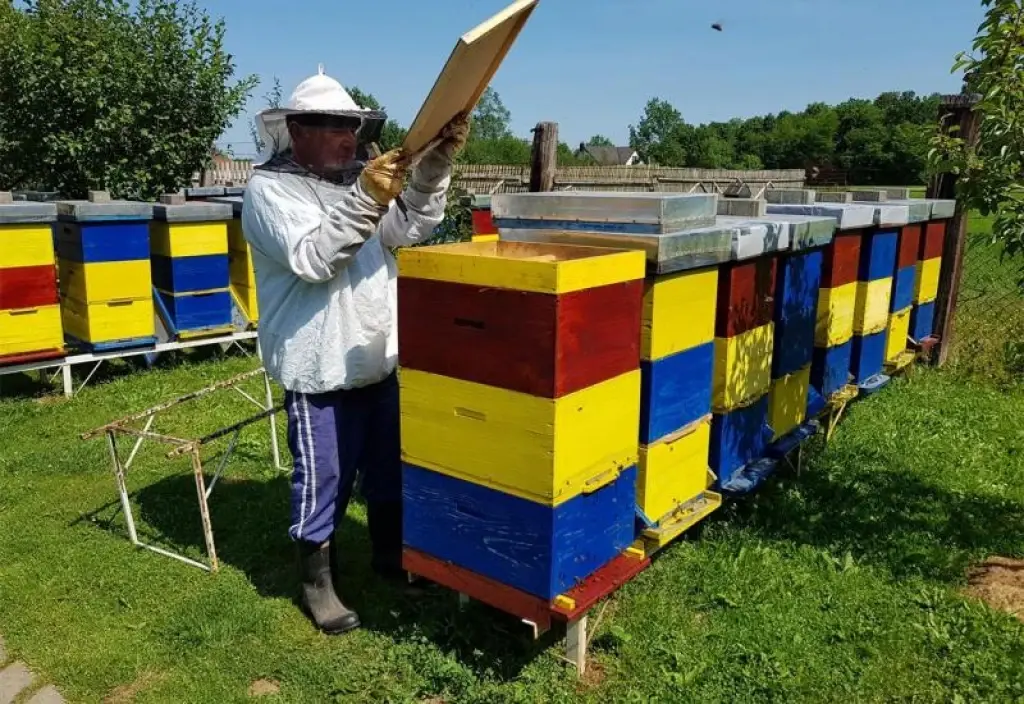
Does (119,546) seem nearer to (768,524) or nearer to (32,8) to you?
(768,524)

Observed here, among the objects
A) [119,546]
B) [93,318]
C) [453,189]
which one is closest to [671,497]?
[119,546]

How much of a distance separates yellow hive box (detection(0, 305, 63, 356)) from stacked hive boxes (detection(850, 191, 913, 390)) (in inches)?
233

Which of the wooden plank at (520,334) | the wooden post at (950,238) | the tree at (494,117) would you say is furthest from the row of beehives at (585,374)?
the tree at (494,117)

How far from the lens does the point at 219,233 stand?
288 inches

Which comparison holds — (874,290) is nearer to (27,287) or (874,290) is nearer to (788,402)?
(788,402)

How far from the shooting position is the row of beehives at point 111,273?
6.24m

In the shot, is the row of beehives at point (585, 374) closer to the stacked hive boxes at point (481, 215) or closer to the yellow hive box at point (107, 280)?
the yellow hive box at point (107, 280)

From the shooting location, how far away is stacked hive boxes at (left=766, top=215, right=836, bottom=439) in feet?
12.8

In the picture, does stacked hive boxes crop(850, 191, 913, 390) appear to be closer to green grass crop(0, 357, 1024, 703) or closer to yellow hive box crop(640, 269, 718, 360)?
green grass crop(0, 357, 1024, 703)

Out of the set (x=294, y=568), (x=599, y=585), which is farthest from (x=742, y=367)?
(x=294, y=568)

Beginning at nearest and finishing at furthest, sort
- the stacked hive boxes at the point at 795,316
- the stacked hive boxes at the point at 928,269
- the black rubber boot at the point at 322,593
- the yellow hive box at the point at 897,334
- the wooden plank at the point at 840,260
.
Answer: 1. the black rubber boot at the point at 322,593
2. the stacked hive boxes at the point at 795,316
3. the wooden plank at the point at 840,260
4. the yellow hive box at the point at 897,334
5. the stacked hive boxes at the point at 928,269

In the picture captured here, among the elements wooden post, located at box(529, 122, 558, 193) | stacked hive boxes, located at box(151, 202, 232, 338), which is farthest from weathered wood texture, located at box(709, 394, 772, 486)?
stacked hive boxes, located at box(151, 202, 232, 338)

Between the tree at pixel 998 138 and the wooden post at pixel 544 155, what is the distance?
394cm

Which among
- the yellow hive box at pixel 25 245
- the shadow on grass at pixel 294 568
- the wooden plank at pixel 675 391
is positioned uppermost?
the yellow hive box at pixel 25 245
